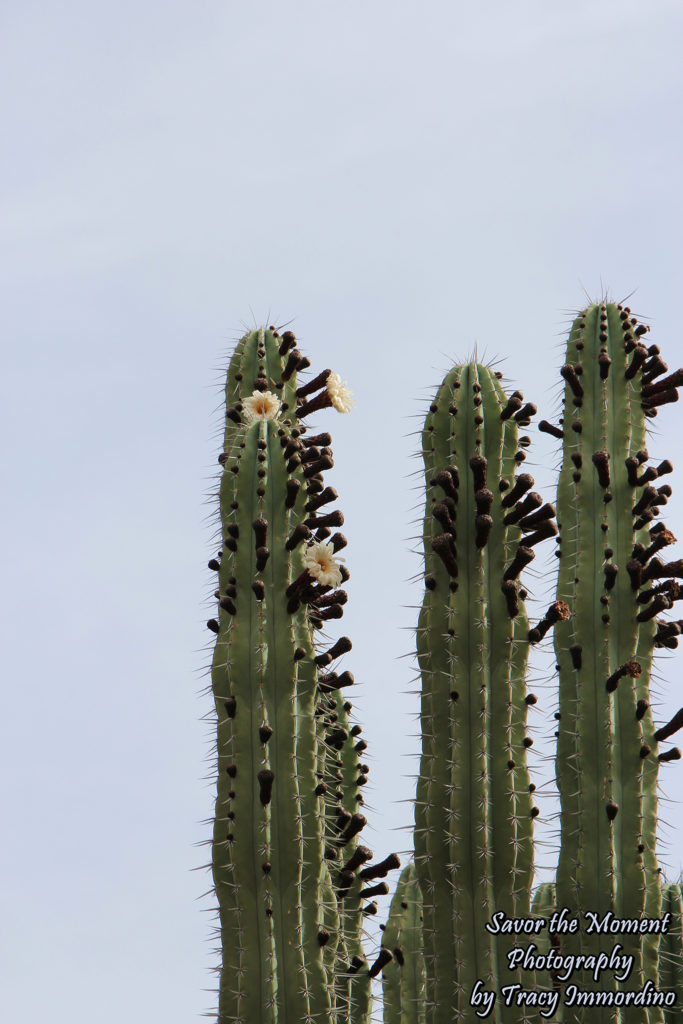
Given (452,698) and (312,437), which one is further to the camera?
(312,437)

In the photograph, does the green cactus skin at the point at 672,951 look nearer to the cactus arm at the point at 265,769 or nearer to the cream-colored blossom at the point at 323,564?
the cactus arm at the point at 265,769

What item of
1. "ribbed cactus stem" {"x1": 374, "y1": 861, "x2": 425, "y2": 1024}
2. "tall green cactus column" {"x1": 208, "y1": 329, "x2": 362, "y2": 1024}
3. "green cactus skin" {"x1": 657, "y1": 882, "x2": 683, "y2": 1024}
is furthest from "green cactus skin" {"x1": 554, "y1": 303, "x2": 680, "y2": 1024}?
"ribbed cactus stem" {"x1": 374, "y1": 861, "x2": 425, "y2": 1024}

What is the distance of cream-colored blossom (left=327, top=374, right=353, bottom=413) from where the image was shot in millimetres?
7551

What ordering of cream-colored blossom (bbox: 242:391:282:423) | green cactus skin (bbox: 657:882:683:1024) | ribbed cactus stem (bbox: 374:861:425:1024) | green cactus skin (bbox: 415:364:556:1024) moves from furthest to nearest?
ribbed cactus stem (bbox: 374:861:425:1024) < cream-colored blossom (bbox: 242:391:282:423) < green cactus skin (bbox: 657:882:683:1024) < green cactus skin (bbox: 415:364:556:1024)

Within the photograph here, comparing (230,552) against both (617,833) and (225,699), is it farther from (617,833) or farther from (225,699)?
(617,833)

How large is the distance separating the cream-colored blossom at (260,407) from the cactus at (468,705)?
421 mm

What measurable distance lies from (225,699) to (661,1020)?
251 cm

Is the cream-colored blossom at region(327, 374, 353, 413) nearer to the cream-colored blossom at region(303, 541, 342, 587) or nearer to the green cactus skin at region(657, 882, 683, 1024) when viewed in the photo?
the cream-colored blossom at region(303, 541, 342, 587)

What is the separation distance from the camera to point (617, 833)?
591cm

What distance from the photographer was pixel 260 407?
7.07 m

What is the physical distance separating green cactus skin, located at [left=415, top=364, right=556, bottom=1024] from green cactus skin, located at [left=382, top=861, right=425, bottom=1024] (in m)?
1.21

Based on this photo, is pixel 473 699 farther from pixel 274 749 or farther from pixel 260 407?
pixel 260 407

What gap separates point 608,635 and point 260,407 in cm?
230

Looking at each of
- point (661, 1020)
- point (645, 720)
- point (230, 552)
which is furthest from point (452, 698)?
point (661, 1020)
